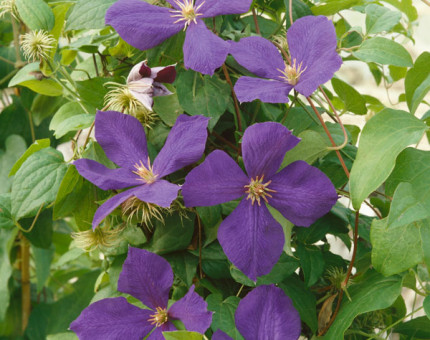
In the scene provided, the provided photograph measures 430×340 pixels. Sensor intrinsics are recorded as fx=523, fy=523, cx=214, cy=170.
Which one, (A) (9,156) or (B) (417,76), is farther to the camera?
(A) (9,156)

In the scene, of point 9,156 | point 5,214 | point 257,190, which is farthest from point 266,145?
point 9,156

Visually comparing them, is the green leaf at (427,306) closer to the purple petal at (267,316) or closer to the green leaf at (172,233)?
the purple petal at (267,316)

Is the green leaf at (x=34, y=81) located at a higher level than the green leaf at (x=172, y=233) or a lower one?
higher

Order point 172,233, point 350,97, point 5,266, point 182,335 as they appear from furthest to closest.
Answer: point 5,266 → point 350,97 → point 172,233 → point 182,335

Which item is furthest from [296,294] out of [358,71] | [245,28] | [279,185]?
[358,71]

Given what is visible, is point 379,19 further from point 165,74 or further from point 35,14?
point 35,14

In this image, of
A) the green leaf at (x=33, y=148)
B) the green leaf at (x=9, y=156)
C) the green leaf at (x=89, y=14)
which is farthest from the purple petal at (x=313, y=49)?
the green leaf at (x=9, y=156)

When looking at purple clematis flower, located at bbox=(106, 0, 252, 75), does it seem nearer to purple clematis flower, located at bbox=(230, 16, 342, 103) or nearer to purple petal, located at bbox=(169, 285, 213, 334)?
purple clematis flower, located at bbox=(230, 16, 342, 103)

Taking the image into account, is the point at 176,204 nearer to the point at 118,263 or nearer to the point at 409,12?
the point at 118,263
